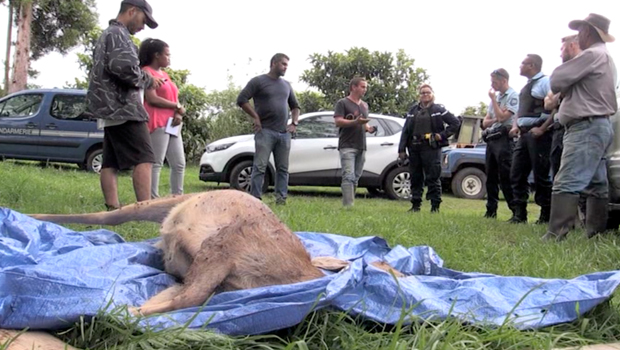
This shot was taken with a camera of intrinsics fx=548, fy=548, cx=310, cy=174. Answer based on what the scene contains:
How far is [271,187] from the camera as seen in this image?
476 inches

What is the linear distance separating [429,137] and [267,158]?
2287 millimetres

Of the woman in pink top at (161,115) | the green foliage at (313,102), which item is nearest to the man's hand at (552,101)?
the woman in pink top at (161,115)

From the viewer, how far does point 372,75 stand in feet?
72.6

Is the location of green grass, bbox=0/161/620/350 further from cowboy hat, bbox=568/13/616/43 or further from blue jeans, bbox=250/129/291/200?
cowboy hat, bbox=568/13/616/43

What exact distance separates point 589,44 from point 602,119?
0.76 metres

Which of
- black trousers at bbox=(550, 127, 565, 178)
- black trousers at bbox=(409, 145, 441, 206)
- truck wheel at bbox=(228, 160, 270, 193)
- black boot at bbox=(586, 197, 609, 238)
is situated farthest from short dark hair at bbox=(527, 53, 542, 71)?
truck wheel at bbox=(228, 160, 270, 193)

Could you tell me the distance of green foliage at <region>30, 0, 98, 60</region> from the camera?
2125cm

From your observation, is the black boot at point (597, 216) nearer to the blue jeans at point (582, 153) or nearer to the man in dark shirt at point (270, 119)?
the blue jeans at point (582, 153)

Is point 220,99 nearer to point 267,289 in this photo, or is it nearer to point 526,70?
point 526,70

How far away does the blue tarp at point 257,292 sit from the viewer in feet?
6.96

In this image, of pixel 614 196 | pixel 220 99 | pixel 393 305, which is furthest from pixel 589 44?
pixel 220 99

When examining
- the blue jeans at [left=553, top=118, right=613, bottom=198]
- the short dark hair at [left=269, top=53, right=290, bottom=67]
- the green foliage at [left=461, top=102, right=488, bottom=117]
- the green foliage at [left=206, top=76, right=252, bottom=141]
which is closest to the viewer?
the blue jeans at [left=553, top=118, right=613, bottom=198]

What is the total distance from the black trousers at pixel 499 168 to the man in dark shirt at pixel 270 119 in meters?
2.79

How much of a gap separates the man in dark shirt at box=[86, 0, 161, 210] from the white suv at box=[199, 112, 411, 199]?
5.58m
